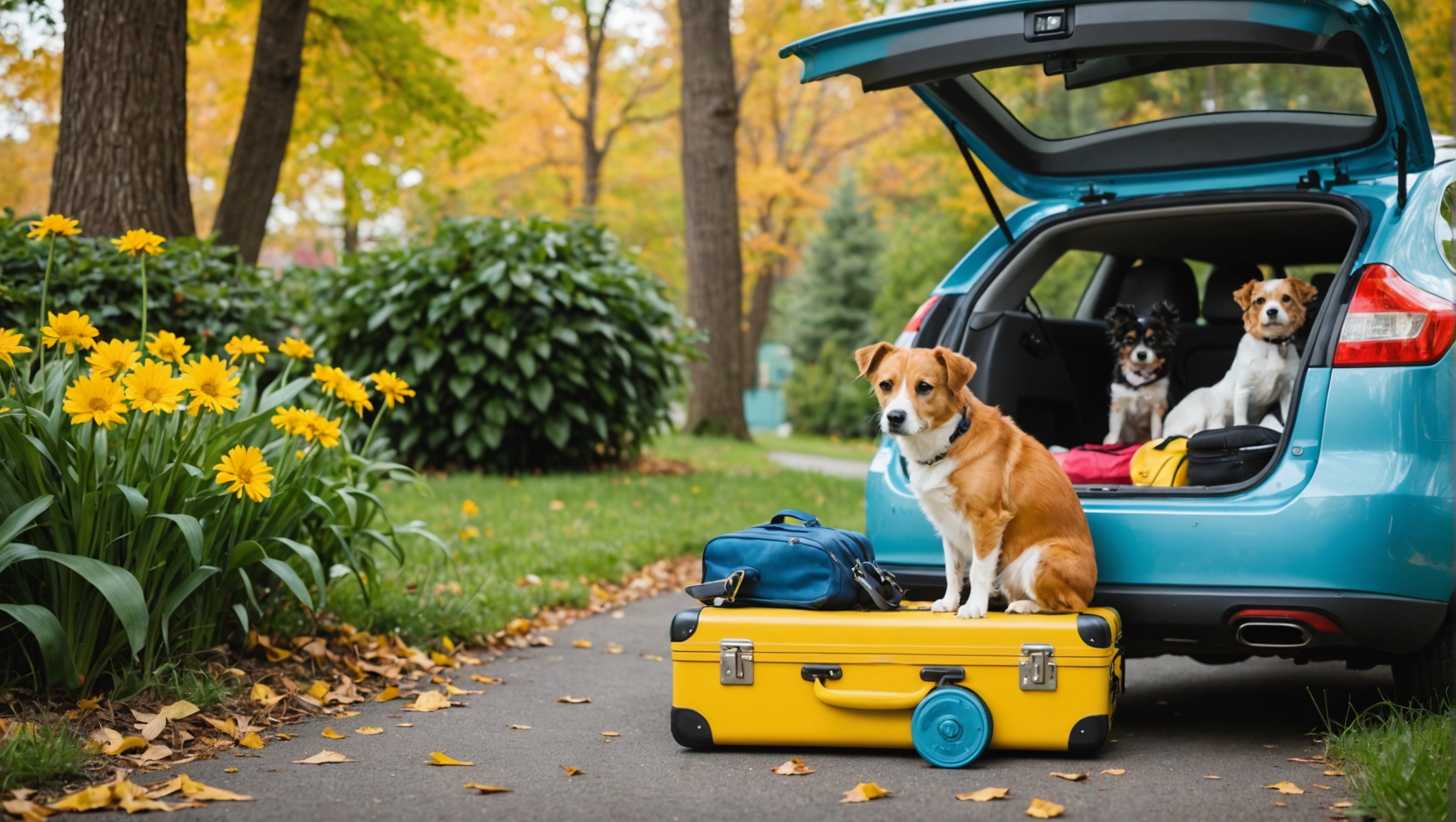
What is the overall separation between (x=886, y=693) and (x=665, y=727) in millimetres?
879

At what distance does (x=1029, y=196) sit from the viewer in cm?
480

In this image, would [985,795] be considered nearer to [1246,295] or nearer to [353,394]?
[1246,295]

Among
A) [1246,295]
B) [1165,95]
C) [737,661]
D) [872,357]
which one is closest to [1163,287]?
[1246,295]

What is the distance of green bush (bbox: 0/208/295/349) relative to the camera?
5965 millimetres

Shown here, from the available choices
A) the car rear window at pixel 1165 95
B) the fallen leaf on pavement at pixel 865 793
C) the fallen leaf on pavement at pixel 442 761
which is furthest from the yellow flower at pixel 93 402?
the car rear window at pixel 1165 95

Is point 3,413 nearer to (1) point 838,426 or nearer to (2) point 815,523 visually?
(2) point 815,523

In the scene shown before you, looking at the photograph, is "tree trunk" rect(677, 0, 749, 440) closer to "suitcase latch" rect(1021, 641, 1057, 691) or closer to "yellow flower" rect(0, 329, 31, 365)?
"yellow flower" rect(0, 329, 31, 365)

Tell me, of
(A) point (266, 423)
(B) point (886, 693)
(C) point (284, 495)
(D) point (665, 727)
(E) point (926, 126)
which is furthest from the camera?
(E) point (926, 126)

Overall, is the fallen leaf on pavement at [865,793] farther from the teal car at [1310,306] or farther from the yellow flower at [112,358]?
the yellow flower at [112,358]

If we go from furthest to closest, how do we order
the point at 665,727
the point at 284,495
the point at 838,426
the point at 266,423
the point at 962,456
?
1. the point at 838,426
2. the point at 266,423
3. the point at 284,495
4. the point at 665,727
5. the point at 962,456

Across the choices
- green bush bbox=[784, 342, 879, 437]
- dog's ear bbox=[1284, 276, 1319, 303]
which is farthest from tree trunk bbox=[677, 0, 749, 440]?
green bush bbox=[784, 342, 879, 437]

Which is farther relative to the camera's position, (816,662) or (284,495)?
(284,495)

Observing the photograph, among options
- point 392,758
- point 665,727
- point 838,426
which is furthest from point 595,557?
Result: point 838,426

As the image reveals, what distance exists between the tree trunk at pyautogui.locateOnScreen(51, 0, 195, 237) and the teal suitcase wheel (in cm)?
525
